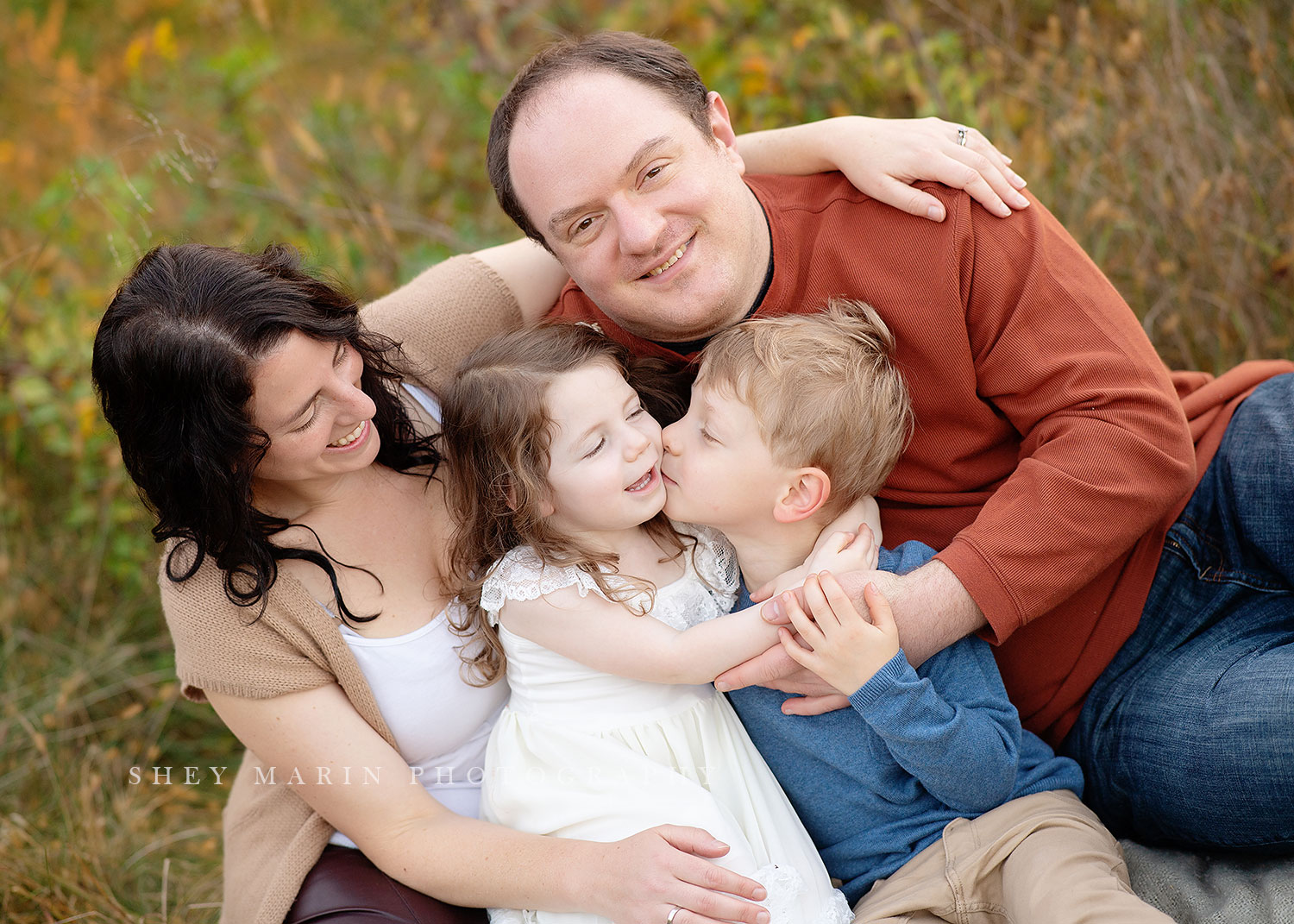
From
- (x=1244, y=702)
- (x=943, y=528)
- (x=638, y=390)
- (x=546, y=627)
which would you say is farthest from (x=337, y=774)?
(x=1244, y=702)

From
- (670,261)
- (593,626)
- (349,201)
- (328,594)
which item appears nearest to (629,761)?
(593,626)

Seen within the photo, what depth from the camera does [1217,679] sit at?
83.7 inches

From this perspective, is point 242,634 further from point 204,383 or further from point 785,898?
point 785,898

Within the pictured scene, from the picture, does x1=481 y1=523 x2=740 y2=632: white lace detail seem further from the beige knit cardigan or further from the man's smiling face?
the man's smiling face

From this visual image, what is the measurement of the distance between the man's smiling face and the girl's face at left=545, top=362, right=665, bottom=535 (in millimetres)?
305

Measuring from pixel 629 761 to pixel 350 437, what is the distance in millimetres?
890

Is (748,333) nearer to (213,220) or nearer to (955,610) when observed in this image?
(955,610)

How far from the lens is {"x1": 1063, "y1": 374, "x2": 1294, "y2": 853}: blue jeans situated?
6.62ft

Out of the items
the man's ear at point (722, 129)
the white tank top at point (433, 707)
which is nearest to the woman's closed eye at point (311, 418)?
the white tank top at point (433, 707)

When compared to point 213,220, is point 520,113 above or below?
above

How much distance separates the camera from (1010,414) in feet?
7.50

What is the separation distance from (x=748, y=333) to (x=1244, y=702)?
4.06 feet

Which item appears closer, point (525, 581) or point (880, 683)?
point (880, 683)

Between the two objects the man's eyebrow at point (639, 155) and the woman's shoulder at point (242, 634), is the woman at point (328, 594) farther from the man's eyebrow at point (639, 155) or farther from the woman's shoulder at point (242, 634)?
the man's eyebrow at point (639, 155)
